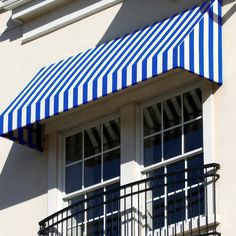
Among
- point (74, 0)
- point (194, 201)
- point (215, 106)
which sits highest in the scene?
point (74, 0)

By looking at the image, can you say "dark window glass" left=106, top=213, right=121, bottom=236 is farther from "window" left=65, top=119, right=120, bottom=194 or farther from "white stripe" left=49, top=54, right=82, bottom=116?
"white stripe" left=49, top=54, right=82, bottom=116

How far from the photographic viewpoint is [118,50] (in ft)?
71.2

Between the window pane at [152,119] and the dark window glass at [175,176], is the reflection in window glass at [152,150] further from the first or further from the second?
the dark window glass at [175,176]

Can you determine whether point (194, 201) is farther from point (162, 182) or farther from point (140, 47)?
point (140, 47)

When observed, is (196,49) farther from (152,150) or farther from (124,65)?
(152,150)

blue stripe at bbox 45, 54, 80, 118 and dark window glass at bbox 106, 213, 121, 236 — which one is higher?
blue stripe at bbox 45, 54, 80, 118

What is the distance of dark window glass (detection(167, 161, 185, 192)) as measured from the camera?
65.9 feet

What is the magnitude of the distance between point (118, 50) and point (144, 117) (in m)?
1.06

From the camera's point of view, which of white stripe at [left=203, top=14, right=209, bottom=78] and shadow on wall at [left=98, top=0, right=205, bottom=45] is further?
shadow on wall at [left=98, top=0, right=205, bottom=45]

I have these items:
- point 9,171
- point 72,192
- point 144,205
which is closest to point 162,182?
point 144,205

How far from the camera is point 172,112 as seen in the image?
21125 millimetres

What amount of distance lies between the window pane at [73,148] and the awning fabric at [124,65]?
2.40ft

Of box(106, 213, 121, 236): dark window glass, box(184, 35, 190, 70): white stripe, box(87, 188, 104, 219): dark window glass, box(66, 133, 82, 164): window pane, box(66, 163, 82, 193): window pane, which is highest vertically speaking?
box(184, 35, 190, 70): white stripe

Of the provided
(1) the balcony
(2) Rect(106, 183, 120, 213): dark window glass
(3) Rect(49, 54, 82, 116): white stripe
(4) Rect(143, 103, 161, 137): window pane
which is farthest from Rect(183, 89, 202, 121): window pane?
(3) Rect(49, 54, 82, 116): white stripe
